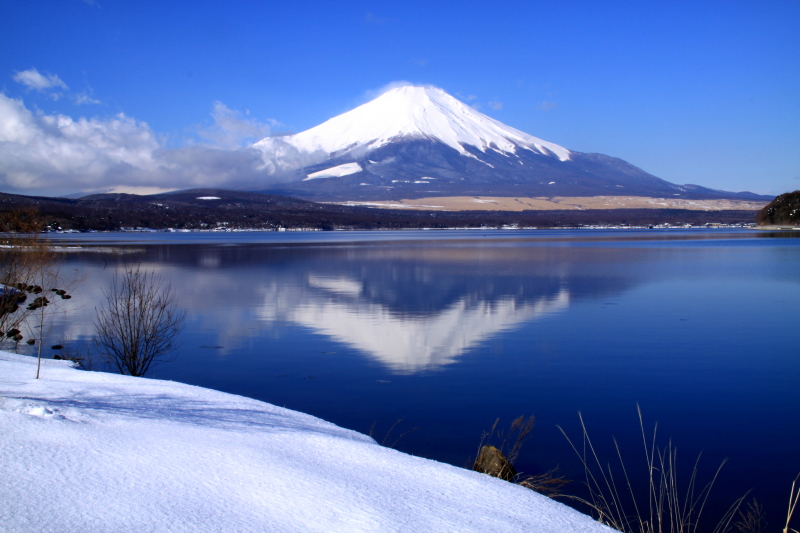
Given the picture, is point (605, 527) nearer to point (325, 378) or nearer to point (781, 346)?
point (325, 378)

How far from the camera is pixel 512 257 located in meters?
32.9

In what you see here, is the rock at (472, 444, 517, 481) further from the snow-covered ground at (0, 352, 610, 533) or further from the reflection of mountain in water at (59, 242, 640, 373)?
the reflection of mountain in water at (59, 242, 640, 373)

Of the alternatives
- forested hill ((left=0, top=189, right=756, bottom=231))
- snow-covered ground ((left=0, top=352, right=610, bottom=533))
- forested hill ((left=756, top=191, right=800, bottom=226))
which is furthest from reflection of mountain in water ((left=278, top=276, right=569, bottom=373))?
forested hill ((left=0, top=189, right=756, bottom=231))

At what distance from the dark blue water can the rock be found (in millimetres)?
661

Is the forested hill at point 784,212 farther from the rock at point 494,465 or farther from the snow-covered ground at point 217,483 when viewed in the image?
the snow-covered ground at point 217,483

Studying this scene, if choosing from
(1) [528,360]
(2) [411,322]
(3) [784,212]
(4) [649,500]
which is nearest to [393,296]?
(2) [411,322]

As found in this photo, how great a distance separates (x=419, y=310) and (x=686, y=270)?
15.2m

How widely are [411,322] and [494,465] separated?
8.03 meters

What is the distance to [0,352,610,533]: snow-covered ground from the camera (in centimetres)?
253

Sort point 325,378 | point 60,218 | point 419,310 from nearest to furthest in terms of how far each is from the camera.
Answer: point 325,378, point 419,310, point 60,218

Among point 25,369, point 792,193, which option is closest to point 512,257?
point 25,369

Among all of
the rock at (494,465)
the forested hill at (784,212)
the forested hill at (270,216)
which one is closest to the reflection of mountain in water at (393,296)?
the rock at (494,465)

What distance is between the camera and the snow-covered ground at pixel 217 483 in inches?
99.4

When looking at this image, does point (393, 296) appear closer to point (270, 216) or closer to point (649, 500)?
point (649, 500)
